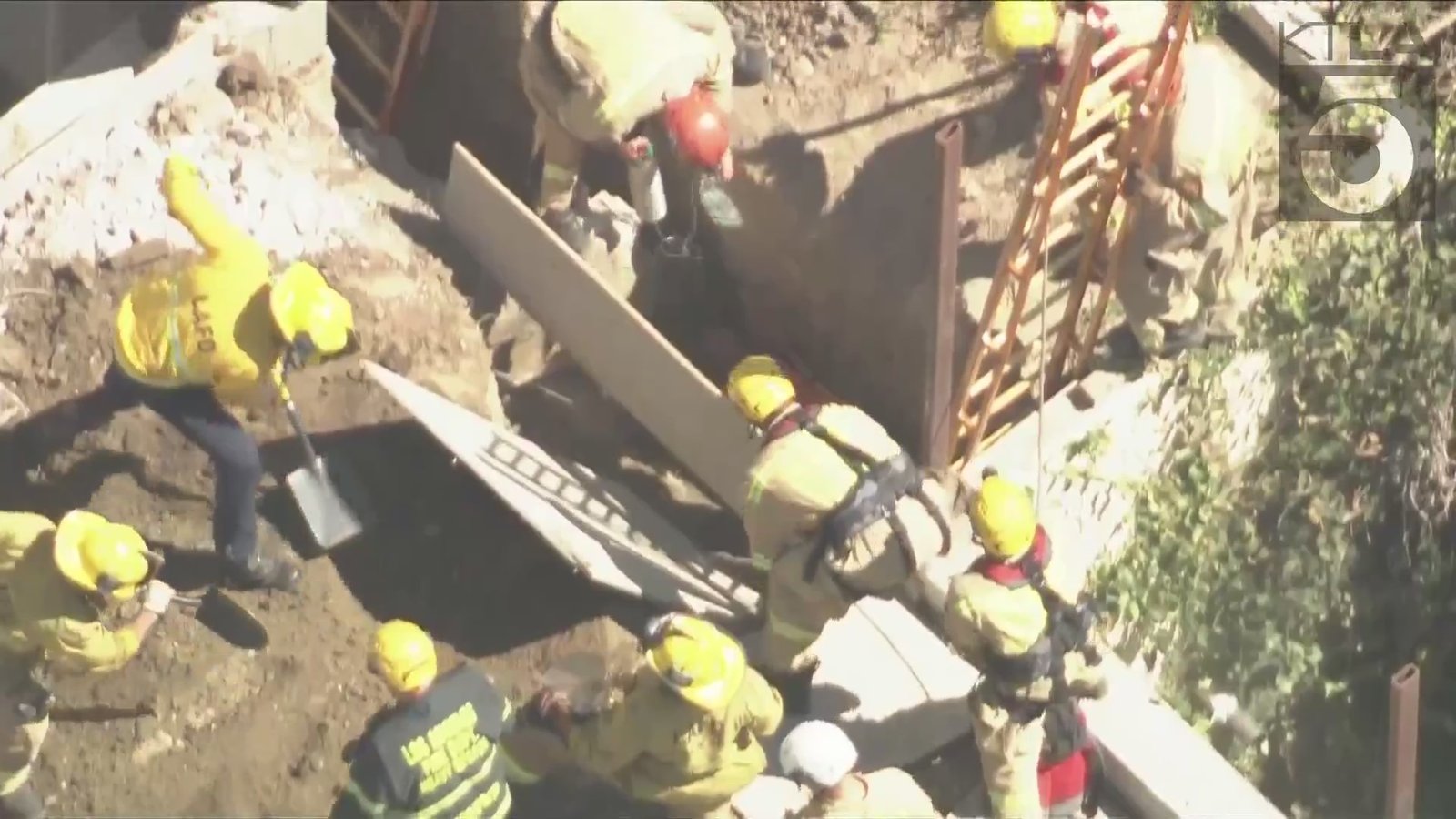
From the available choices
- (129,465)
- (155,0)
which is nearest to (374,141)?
(155,0)

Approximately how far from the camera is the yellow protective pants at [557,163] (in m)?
7.88

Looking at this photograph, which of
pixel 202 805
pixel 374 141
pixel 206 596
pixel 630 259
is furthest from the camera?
pixel 374 141

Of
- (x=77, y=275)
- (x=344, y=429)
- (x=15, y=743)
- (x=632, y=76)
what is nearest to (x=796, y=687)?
(x=344, y=429)

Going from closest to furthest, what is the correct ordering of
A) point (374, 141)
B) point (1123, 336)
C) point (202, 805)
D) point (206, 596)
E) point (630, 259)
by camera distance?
point (202, 805), point (206, 596), point (1123, 336), point (630, 259), point (374, 141)

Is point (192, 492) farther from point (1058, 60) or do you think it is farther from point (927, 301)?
point (1058, 60)

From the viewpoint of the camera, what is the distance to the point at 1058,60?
7.32 metres

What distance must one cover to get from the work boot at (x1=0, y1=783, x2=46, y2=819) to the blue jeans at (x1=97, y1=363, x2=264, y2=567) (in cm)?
120

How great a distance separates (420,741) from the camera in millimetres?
5664

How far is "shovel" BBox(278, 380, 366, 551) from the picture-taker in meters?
7.24

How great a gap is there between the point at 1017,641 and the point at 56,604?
340 cm

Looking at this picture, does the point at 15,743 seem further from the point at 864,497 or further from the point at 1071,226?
the point at 1071,226

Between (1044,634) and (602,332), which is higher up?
(1044,634)

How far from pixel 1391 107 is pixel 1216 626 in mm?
2800

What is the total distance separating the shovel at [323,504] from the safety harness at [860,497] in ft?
6.80
